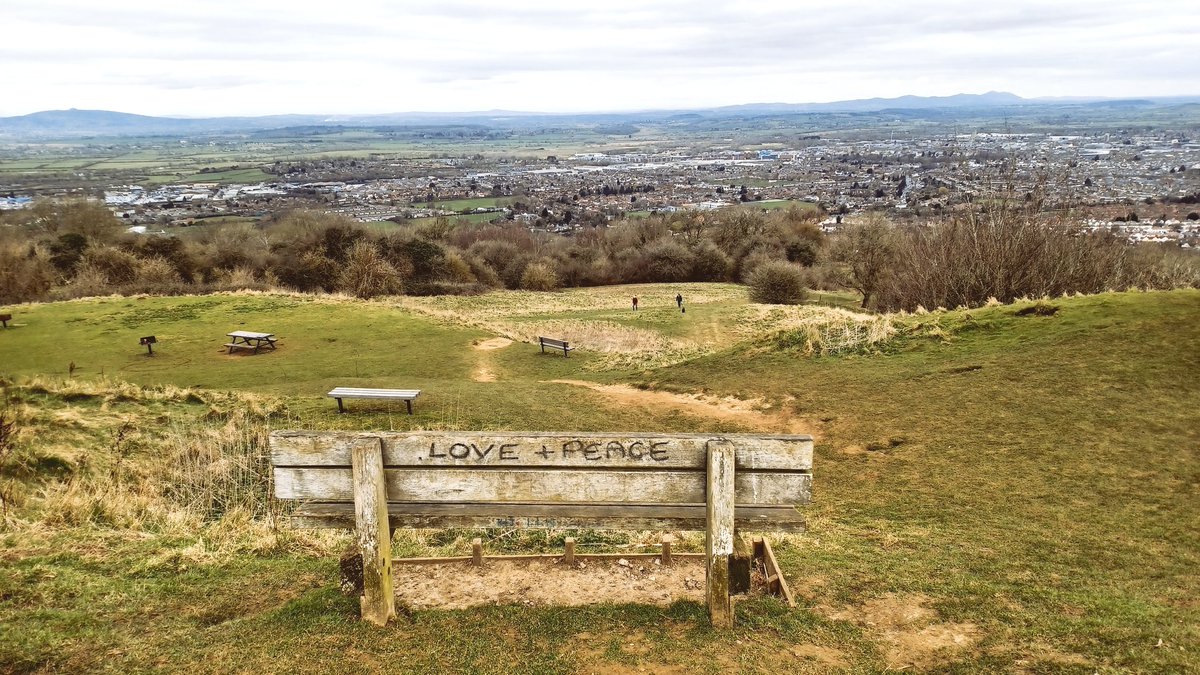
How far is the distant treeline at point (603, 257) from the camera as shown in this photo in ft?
95.9

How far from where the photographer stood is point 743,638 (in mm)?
4742

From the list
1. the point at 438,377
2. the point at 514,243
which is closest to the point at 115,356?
the point at 438,377

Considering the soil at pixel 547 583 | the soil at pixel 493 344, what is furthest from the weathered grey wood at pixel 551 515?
the soil at pixel 493 344

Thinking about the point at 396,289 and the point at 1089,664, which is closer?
the point at 1089,664

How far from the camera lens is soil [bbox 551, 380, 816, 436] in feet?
46.3

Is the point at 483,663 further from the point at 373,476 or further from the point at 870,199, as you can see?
the point at 870,199

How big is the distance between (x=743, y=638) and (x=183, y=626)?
12.7 feet

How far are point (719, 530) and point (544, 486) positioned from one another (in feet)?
3.94

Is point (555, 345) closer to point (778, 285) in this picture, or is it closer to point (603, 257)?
point (778, 285)

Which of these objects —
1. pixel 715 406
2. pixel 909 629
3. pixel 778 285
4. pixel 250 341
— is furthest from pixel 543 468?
pixel 778 285

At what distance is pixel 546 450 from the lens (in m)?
4.70

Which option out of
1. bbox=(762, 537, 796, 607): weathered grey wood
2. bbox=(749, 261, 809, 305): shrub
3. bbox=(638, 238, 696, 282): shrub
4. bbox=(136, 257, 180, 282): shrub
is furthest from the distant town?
bbox=(762, 537, 796, 607): weathered grey wood

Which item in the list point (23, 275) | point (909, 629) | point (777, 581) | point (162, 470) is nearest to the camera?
point (909, 629)

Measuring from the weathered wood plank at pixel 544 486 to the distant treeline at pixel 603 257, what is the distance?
2700cm
